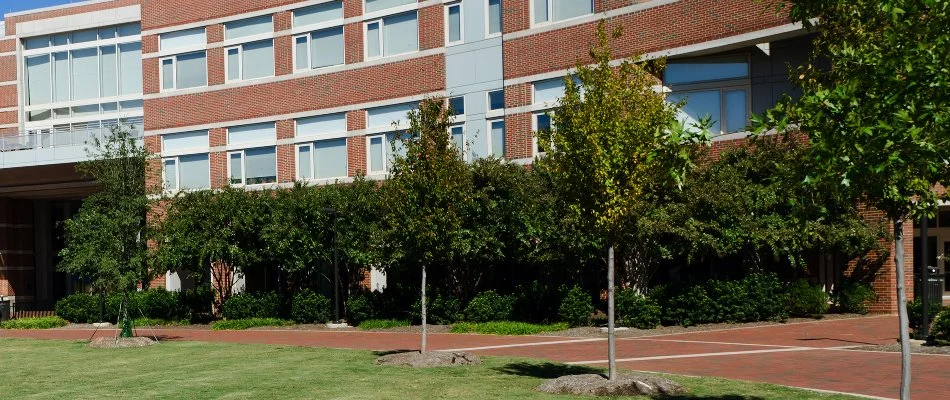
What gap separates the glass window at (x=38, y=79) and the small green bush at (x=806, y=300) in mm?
36011

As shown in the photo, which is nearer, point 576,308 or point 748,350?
point 748,350

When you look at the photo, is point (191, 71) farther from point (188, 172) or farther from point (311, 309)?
point (311, 309)

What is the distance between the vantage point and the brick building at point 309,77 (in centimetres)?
3061

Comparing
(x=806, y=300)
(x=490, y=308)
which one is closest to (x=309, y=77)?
(x=490, y=308)

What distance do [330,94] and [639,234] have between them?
17.0 metres

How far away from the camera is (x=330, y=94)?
129 ft

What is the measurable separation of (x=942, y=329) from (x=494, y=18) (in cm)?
1955

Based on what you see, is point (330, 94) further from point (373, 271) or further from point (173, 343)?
point (173, 343)

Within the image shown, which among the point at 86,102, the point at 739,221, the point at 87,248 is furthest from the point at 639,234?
the point at 86,102

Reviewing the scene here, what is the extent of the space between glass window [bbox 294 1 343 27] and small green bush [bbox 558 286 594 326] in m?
16.2

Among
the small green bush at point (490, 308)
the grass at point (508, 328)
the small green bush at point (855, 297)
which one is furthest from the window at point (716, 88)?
the grass at point (508, 328)

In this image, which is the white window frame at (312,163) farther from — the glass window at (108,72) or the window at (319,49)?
the glass window at (108,72)

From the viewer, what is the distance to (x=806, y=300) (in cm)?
2723

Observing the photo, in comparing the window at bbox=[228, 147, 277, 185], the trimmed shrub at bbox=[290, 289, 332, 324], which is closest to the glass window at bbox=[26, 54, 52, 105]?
the window at bbox=[228, 147, 277, 185]
